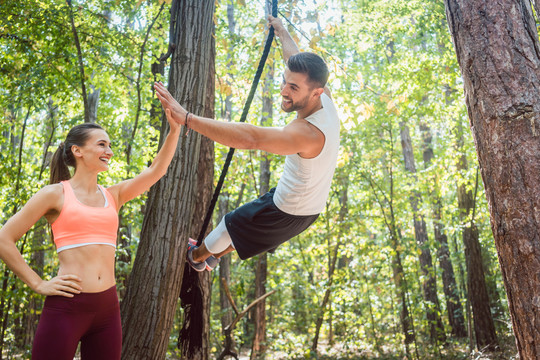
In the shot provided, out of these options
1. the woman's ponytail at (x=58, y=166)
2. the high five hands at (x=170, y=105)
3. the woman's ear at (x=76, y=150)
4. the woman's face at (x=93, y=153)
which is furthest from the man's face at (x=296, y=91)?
the woman's ponytail at (x=58, y=166)

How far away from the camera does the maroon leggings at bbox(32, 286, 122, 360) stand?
1.85 meters

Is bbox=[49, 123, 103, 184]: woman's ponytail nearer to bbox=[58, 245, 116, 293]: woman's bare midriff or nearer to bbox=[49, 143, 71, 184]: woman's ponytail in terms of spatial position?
bbox=[49, 143, 71, 184]: woman's ponytail

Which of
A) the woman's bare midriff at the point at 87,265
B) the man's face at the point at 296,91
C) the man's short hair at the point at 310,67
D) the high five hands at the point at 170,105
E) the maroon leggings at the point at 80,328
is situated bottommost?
the maroon leggings at the point at 80,328

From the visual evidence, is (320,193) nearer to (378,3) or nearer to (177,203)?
(177,203)

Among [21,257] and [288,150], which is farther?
[288,150]

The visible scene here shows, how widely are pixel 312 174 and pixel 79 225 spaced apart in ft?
4.01

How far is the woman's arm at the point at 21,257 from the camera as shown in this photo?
1892 millimetres

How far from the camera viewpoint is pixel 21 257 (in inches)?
76.5

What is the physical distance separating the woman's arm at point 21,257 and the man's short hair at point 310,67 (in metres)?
1.45

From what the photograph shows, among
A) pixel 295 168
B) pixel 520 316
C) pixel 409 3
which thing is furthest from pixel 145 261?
pixel 409 3

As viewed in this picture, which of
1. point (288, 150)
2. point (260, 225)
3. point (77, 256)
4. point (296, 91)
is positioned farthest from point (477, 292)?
point (77, 256)

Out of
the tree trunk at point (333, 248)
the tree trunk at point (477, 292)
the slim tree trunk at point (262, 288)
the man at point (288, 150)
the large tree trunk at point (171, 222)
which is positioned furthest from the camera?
the tree trunk at point (333, 248)

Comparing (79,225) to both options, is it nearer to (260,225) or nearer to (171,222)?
(171,222)

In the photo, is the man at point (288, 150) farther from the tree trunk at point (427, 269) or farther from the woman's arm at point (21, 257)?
the tree trunk at point (427, 269)
